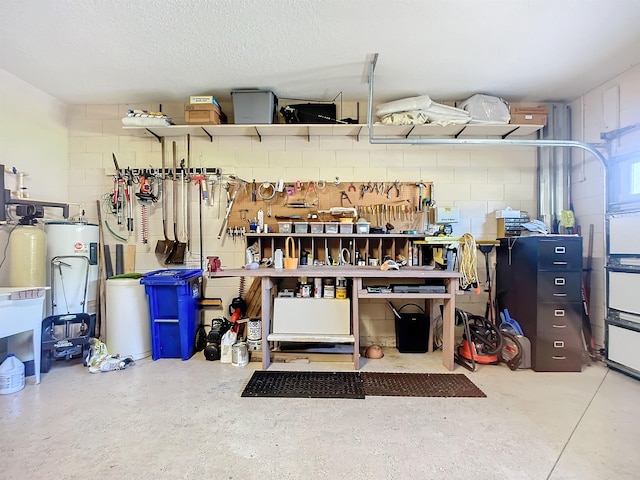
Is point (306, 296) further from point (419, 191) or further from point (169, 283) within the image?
point (419, 191)

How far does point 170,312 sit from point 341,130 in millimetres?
2773

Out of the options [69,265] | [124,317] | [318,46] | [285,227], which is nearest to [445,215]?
[285,227]

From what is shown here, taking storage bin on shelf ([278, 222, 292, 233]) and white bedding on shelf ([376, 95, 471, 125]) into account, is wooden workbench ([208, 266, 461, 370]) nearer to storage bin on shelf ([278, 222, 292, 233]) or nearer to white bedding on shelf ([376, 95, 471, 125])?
storage bin on shelf ([278, 222, 292, 233])

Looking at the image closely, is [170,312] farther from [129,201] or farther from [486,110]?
[486,110]

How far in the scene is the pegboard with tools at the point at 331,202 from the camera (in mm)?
3742

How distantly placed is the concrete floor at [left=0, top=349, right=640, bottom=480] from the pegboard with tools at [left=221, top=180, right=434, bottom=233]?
181 centimetres

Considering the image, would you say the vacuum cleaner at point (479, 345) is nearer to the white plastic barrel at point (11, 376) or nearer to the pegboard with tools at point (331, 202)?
the pegboard with tools at point (331, 202)

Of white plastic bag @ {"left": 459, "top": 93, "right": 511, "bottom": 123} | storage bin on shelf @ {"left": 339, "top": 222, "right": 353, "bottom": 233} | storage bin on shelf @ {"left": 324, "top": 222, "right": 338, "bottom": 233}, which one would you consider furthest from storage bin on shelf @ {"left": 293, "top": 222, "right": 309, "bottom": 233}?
white plastic bag @ {"left": 459, "top": 93, "right": 511, "bottom": 123}

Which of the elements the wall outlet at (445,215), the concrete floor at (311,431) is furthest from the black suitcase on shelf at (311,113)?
the concrete floor at (311,431)

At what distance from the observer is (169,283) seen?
10.4 ft

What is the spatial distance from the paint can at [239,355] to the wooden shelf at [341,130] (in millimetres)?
2373

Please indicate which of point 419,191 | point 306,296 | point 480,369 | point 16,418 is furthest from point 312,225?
point 16,418

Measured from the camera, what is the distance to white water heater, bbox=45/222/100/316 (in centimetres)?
320

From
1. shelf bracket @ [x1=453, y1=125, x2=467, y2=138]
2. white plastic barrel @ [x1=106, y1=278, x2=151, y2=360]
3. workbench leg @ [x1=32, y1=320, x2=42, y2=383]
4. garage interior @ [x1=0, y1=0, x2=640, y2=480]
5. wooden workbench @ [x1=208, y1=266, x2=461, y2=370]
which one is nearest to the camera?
garage interior @ [x1=0, y1=0, x2=640, y2=480]
